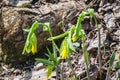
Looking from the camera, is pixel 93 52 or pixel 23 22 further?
pixel 23 22

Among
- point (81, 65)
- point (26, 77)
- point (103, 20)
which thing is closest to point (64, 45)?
point (81, 65)

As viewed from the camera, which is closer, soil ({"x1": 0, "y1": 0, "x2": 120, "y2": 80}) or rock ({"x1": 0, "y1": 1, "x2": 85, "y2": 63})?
soil ({"x1": 0, "y1": 0, "x2": 120, "y2": 80})

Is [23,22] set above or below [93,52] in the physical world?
above

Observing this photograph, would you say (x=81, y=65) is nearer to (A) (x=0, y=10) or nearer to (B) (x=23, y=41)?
(B) (x=23, y=41)

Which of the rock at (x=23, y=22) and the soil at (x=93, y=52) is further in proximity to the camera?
the rock at (x=23, y=22)
